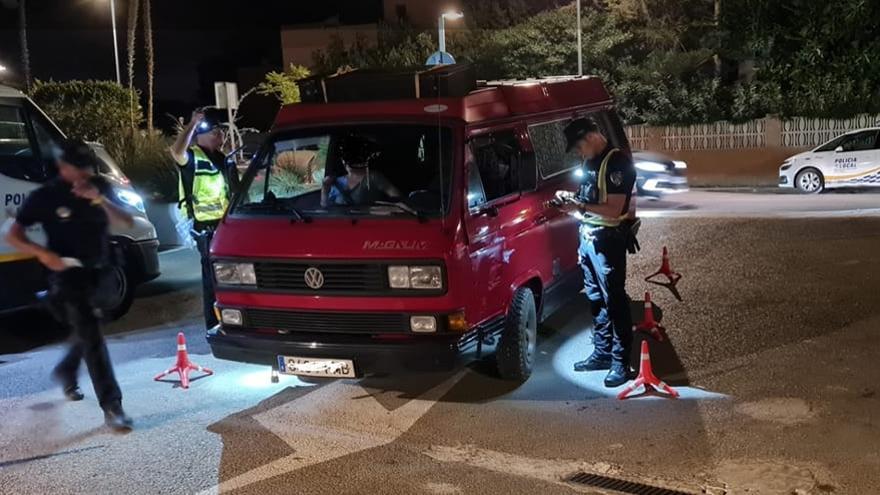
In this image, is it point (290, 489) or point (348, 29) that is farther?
point (348, 29)

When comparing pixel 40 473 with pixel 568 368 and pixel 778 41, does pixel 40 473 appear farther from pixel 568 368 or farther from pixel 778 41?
pixel 778 41

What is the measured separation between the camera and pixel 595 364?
6.54 meters

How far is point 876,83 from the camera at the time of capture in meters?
21.3

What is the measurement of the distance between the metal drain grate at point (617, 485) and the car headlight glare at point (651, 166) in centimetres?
1368

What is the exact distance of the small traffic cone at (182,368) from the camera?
655cm

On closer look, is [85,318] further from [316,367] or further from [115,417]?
[316,367]

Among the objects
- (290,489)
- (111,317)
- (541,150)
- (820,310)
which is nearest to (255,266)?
(290,489)

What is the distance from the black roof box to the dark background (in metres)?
36.5

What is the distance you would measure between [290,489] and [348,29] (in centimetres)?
3624

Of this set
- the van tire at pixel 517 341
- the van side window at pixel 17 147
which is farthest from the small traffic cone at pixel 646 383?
the van side window at pixel 17 147

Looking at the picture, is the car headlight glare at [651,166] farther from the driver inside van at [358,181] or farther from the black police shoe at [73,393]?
the black police shoe at [73,393]

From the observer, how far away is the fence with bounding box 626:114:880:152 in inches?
879

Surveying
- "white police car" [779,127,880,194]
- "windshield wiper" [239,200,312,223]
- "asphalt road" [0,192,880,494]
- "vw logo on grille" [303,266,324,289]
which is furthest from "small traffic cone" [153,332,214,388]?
"white police car" [779,127,880,194]

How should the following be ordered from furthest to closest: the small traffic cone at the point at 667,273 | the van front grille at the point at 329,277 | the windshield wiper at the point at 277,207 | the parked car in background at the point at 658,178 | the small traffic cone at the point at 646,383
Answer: the parked car in background at the point at 658,178 < the small traffic cone at the point at 667,273 < the small traffic cone at the point at 646,383 < the windshield wiper at the point at 277,207 < the van front grille at the point at 329,277
